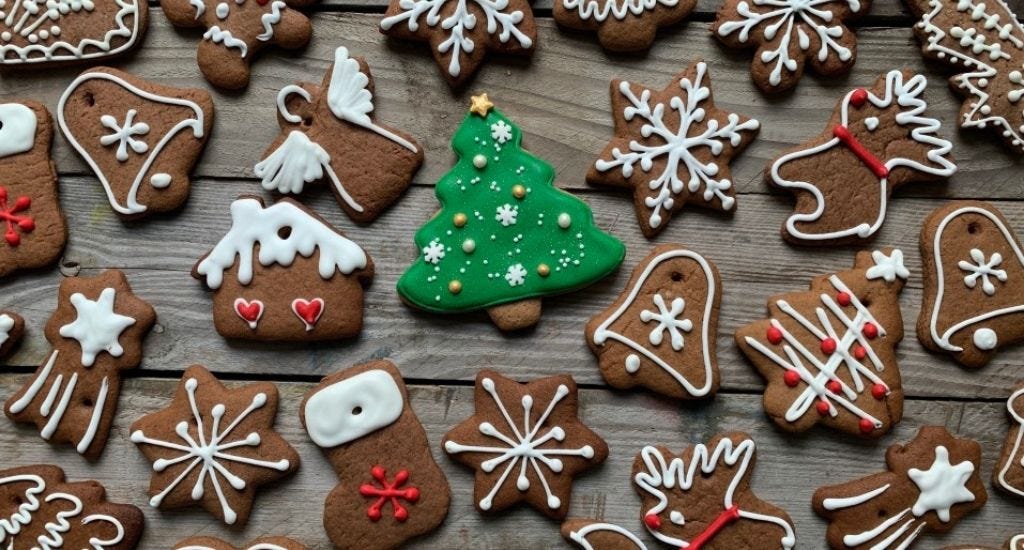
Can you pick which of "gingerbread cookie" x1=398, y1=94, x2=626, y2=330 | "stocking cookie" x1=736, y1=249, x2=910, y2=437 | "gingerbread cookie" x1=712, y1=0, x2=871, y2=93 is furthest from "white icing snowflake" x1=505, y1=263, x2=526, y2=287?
"gingerbread cookie" x1=712, y1=0, x2=871, y2=93

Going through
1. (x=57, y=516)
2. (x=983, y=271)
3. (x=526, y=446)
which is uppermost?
(x=983, y=271)

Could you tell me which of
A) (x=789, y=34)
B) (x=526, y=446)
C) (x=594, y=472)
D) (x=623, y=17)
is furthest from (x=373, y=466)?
(x=789, y=34)

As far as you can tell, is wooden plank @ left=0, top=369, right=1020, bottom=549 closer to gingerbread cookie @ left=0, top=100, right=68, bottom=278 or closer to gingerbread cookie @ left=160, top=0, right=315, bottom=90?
gingerbread cookie @ left=0, top=100, right=68, bottom=278

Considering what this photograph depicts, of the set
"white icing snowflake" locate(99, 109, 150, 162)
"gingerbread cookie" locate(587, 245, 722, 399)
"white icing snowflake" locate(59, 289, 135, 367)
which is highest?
"white icing snowflake" locate(99, 109, 150, 162)

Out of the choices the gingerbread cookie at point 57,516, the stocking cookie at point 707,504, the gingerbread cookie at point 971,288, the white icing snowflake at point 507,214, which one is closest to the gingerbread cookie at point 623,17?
the white icing snowflake at point 507,214

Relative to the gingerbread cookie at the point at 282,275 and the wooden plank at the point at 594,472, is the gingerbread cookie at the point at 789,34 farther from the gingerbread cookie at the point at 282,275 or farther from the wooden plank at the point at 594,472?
the gingerbread cookie at the point at 282,275

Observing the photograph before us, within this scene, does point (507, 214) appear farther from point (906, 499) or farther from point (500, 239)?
point (906, 499)

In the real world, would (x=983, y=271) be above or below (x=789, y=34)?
below

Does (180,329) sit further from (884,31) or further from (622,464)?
(884,31)
